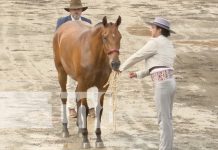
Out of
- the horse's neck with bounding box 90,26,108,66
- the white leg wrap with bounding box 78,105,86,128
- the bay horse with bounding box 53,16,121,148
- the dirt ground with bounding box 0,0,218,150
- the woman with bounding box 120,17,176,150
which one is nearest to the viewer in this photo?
the woman with bounding box 120,17,176,150

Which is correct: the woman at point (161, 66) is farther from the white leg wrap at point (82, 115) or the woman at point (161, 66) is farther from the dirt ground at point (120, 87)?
the white leg wrap at point (82, 115)

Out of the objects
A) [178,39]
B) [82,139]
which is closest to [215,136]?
[82,139]

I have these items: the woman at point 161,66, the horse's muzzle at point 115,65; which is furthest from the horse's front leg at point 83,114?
the woman at point 161,66

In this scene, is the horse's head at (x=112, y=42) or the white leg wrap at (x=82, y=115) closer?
the horse's head at (x=112, y=42)

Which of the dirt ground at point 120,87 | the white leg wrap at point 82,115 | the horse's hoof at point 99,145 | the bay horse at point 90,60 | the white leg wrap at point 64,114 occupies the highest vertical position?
the bay horse at point 90,60

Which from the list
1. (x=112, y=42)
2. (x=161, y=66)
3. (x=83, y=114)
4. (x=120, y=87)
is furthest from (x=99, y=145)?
(x=120, y=87)

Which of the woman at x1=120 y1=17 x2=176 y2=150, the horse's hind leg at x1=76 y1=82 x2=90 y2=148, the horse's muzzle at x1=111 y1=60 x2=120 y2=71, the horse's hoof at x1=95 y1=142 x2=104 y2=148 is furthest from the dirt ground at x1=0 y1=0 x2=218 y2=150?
the horse's muzzle at x1=111 y1=60 x2=120 y2=71

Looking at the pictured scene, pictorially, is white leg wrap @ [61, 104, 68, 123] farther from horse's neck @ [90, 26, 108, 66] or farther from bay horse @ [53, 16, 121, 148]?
horse's neck @ [90, 26, 108, 66]

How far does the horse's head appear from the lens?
10.2 m

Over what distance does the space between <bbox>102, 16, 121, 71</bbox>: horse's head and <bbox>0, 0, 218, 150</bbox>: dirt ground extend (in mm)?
1470

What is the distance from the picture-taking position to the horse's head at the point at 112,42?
403 inches

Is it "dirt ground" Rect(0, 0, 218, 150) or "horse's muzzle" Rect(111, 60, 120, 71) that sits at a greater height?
"horse's muzzle" Rect(111, 60, 120, 71)

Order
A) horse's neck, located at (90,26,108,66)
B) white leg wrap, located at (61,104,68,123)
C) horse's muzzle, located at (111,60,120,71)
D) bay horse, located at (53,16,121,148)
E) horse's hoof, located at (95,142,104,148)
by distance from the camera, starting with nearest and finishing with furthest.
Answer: horse's muzzle, located at (111,60,120,71), bay horse, located at (53,16,121,148), horse's neck, located at (90,26,108,66), horse's hoof, located at (95,142,104,148), white leg wrap, located at (61,104,68,123)

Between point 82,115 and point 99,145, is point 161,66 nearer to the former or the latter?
point 99,145
